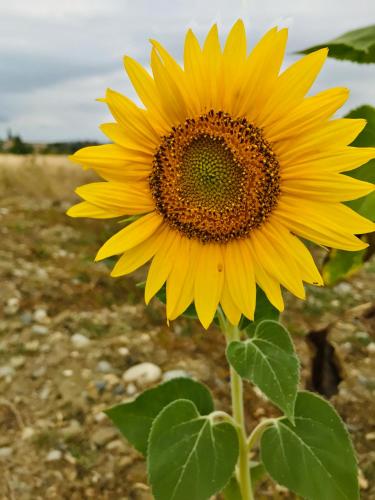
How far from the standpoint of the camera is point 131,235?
1103 millimetres

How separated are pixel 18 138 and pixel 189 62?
10836 millimetres

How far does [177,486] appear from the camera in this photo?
1276mm

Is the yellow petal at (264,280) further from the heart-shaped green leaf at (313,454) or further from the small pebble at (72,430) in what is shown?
the small pebble at (72,430)

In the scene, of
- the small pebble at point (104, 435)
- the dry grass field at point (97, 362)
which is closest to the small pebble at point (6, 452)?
the dry grass field at point (97, 362)

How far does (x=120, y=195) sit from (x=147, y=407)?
25.3 inches

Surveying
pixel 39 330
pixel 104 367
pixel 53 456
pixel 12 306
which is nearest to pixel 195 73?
pixel 53 456

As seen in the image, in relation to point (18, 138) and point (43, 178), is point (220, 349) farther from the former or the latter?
point (18, 138)

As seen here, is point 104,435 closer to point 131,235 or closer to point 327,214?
point 131,235

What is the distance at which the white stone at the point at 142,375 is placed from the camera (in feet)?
8.24

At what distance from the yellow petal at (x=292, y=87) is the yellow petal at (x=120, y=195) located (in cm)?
23

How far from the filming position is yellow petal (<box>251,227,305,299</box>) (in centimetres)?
108

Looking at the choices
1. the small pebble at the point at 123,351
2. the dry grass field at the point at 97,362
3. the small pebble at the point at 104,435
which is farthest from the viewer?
the small pebble at the point at 123,351

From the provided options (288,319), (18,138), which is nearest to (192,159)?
(288,319)

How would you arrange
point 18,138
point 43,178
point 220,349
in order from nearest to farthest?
point 220,349 → point 43,178 → point 18,138
